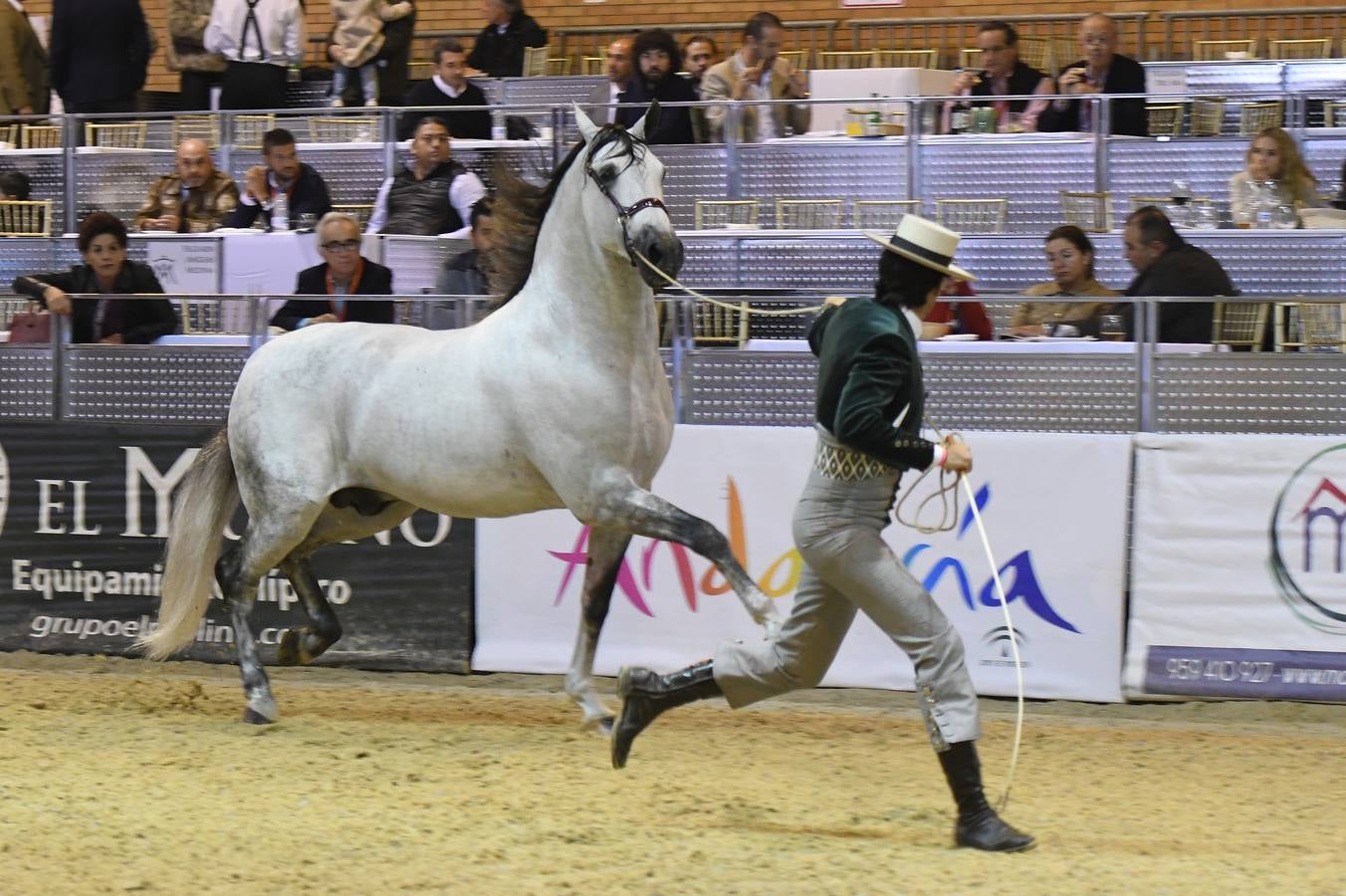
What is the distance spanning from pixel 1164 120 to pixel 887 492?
966 centimetres

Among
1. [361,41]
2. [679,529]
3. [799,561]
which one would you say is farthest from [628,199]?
[361,41]

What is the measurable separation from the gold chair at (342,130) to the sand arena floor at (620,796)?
6391 millimetres

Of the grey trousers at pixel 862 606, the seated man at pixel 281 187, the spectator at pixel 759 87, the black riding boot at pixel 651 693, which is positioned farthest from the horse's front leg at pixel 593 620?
the spectator at pixel 759 87

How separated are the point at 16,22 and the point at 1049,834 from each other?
13.7 metres

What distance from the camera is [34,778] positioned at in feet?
22.2

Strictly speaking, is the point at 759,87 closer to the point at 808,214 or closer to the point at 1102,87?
the point at 808,214

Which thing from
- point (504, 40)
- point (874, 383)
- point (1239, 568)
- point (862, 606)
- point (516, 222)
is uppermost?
point (504, 40)

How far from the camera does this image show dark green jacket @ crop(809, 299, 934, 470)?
5406 millimetres

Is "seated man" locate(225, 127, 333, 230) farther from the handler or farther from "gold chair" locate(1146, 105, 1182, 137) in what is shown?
the handler

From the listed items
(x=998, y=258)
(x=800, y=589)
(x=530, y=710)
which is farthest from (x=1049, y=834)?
(x=998, y=258)

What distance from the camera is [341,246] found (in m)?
10.1

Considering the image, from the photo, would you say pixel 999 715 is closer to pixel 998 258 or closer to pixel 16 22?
pixel 998 258

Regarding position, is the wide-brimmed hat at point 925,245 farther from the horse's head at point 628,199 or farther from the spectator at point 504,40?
the spectator at point 504,40

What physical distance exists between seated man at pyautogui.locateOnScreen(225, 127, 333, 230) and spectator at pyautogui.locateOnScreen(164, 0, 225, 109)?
9.72 feet
